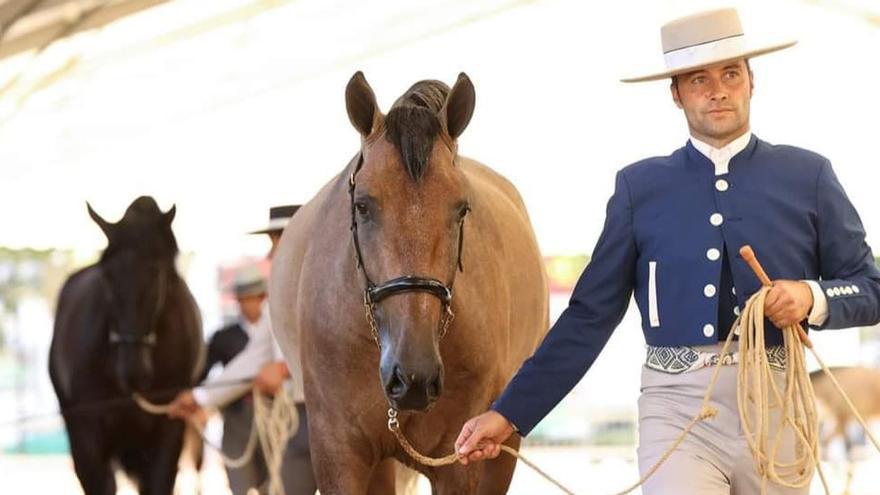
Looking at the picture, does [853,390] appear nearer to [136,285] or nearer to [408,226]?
[136,285]

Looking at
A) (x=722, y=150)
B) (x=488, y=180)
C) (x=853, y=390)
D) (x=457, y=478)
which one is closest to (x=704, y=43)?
(x=722, y=150)

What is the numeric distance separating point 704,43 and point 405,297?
87 cm

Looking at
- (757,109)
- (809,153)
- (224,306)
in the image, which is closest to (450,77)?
(757,109)

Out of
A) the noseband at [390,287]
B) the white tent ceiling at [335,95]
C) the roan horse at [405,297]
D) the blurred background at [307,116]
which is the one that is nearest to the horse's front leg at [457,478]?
the roan horse at [405,297]

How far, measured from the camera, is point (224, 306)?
50.5 ft

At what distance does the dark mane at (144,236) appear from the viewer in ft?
23.9

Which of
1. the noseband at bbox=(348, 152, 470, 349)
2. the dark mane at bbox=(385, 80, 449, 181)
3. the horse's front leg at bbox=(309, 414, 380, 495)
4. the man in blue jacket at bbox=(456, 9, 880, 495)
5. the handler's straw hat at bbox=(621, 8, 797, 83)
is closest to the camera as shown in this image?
the man in blue jacket at bbox=(456, 9, 880, 495)

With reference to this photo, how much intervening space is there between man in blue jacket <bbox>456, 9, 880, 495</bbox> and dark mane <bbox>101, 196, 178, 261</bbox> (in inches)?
152

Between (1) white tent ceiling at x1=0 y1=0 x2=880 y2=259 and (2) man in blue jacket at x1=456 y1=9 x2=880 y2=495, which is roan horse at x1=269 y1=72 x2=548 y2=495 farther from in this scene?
(1) white tent ceiling at x1=0 y1=0 x2=880 y2=259

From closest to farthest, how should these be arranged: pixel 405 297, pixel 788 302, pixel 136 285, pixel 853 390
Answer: pixel 788 302
pixel 405 297
pixel 136 285
pixel 853 390

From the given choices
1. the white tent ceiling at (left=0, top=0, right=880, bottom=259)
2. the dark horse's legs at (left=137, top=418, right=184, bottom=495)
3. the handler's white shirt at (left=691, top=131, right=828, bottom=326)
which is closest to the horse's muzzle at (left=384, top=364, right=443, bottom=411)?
the handler's white shirt at (left=691, top=131, right=828, bottom=326)

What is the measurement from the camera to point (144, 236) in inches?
287

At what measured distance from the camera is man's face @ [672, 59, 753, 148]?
3.65m

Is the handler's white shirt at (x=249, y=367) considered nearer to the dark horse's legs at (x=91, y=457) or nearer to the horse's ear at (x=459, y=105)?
the dark horse's legs at (x=91, y=457)
